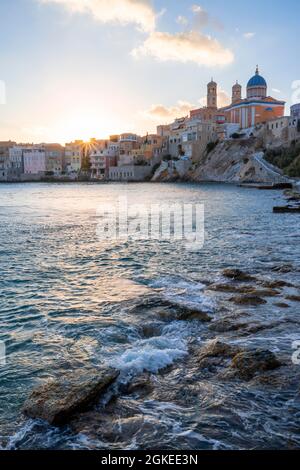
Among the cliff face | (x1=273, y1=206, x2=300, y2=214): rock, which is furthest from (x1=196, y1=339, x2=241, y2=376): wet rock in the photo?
the cliff face

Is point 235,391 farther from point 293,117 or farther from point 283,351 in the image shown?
point 293,117

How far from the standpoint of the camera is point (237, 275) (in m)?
9.88

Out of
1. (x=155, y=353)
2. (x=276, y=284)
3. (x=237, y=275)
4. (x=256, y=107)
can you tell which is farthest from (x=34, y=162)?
(x=155, y=353)

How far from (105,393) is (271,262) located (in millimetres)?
8215

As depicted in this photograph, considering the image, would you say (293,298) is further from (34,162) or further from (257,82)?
(34,162)

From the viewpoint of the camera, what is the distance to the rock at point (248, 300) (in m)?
7.82

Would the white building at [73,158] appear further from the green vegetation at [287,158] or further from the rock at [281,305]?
the rock at [281,305]

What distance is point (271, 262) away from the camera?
11.6 meters

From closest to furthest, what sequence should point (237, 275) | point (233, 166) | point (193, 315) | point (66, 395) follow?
point (66, 395) < point (193, 315) < point (237, 275) < point (233, 166)

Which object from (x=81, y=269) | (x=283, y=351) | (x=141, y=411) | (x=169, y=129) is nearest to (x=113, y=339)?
(x=141, y=411)

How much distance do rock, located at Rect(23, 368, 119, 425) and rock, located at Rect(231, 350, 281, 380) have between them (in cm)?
163

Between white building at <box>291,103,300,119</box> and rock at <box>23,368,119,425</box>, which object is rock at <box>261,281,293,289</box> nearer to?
rock at <box>23,368,119,425</box>

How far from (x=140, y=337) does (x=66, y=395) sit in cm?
210
